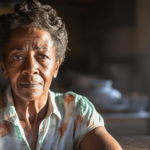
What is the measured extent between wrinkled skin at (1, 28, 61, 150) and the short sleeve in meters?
0.18

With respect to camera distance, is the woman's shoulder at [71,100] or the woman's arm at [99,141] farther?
the woman's shoulder at [71,100]

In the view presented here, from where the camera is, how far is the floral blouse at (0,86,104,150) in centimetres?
95

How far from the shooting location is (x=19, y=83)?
917mm

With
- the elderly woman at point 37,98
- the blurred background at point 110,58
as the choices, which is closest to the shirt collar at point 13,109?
the elderly woman at point 37,98

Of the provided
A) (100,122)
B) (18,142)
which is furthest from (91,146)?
(18,142)

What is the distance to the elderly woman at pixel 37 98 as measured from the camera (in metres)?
0.92

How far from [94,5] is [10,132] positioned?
76.4 inches

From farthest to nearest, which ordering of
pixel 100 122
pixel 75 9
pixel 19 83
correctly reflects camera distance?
pixel 75 9, pixel 100 122, pixel 19 83

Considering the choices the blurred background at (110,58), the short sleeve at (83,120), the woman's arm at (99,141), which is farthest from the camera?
the blurred background at (110,58)

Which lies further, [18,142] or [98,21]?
[98,21]

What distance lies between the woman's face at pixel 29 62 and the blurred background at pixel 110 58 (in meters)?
1.50

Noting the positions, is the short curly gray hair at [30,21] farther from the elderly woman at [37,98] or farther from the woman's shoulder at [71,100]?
the woman's shoulder at [71,100]

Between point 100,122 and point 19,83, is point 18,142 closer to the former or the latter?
point 19,83

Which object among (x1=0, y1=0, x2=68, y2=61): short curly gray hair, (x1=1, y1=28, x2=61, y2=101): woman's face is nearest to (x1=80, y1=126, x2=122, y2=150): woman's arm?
(x1=1, y1=28, x2=61, y2=101): woman's face
